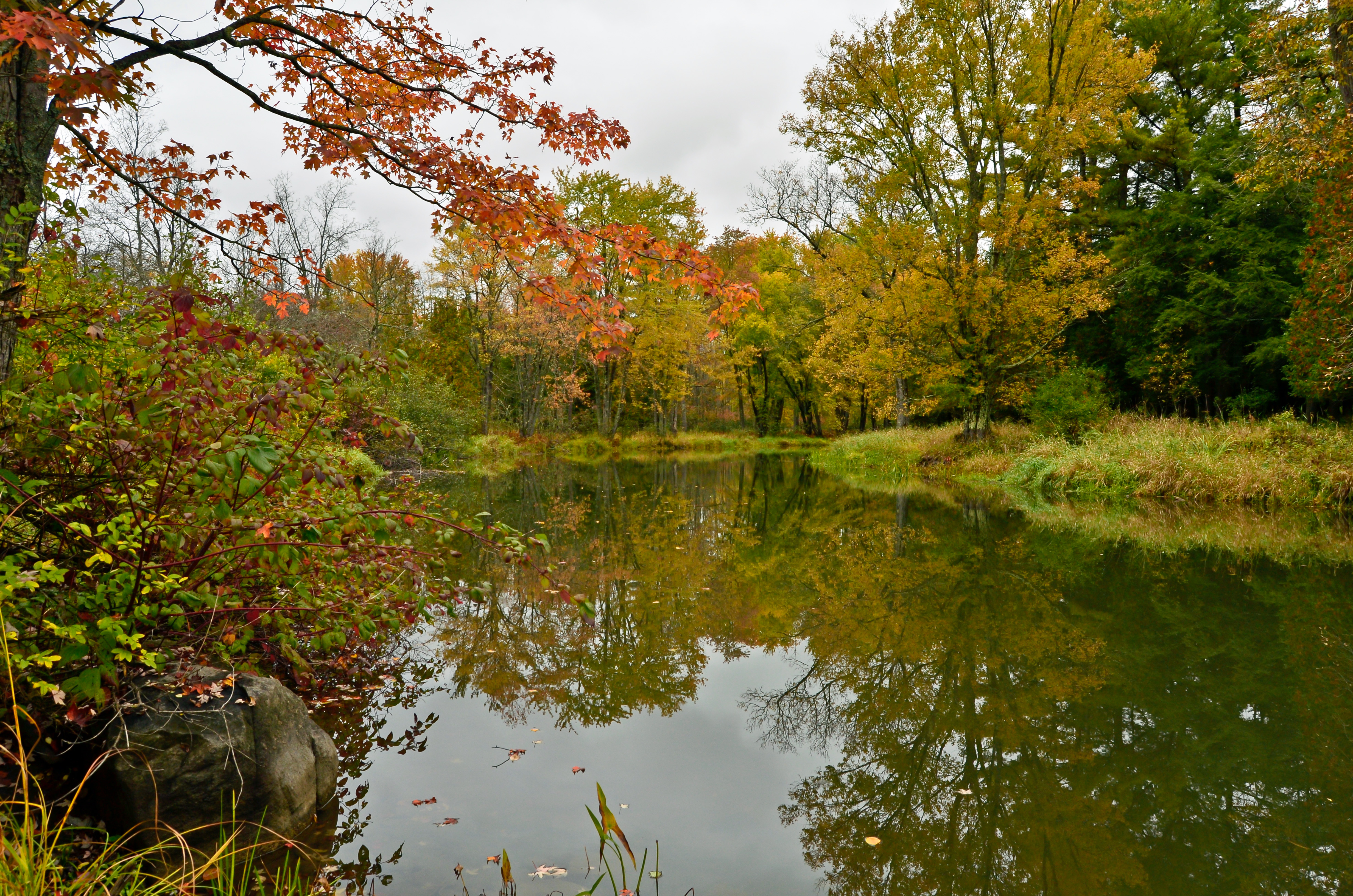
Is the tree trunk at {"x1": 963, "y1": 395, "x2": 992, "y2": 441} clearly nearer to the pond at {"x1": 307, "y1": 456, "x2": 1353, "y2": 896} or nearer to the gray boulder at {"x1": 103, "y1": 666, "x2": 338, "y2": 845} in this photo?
the pond at {"x1": 307, "y1": 456, "x2": 1353, "y2": 896}

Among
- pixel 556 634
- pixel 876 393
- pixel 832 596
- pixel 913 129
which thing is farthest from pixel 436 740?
pixel 876 393

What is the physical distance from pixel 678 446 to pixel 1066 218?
67.5 ft

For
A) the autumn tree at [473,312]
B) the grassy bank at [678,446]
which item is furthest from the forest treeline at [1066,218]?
the grassy bank at [678,446]

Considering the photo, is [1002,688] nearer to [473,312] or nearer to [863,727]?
[863,727]

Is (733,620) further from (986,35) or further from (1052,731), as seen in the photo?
(986,35)

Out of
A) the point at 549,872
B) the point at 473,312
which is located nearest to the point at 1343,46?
the point at 549,872

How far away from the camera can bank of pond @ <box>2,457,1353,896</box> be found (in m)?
2.83

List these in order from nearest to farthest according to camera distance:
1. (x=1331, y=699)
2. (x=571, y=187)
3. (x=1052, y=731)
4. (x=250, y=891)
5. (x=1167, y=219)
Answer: (x=250, y=891)
(x=1052, y=731)
(x=1331, y=699)
(x=1167, y=219)
(x=571, y=187)

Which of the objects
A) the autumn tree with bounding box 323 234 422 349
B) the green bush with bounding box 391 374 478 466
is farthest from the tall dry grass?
the autumn tree with bounding box 323 234 422 349

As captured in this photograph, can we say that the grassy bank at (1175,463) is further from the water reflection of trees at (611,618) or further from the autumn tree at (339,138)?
the autumn tree at (339,138)

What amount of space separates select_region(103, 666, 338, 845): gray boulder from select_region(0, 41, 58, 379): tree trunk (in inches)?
74.1

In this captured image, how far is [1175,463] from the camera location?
1230 centimetres

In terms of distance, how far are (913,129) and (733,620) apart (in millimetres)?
16682

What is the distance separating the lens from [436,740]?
3.98m
